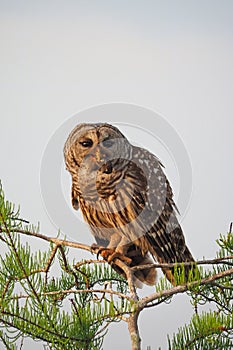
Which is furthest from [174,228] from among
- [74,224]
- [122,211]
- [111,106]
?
[111,106]

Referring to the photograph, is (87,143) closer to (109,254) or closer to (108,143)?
(108,143)

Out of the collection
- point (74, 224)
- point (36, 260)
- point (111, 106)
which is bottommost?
point (36, 260)

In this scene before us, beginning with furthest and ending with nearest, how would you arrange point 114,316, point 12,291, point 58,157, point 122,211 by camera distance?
point 122,211 < point 58,157 < point 12,291 < point 114,316

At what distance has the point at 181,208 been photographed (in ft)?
2.80

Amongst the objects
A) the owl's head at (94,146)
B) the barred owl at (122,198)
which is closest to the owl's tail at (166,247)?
the barred owl at (122,198)

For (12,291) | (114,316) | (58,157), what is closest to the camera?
(114,316)

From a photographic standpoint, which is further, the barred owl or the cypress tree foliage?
the barred owl

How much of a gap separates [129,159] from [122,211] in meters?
0.11

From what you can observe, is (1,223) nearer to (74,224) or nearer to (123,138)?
(74,224)

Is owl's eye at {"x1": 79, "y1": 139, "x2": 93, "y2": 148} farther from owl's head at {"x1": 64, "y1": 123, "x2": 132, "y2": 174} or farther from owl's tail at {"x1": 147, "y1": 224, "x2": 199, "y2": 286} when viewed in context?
owl's tail at {"x1": 147, "y1": 224, "x2": 199, "y2": 286}

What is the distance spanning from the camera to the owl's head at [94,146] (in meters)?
1.05

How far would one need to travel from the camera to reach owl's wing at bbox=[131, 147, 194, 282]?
1.07m

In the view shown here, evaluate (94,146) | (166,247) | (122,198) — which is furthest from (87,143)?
(166,247)

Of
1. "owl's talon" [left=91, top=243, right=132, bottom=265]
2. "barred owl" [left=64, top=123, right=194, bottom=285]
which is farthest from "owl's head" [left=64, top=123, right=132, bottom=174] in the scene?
"owl's talon" [left=91, top=243, right=132, bottom=265]
